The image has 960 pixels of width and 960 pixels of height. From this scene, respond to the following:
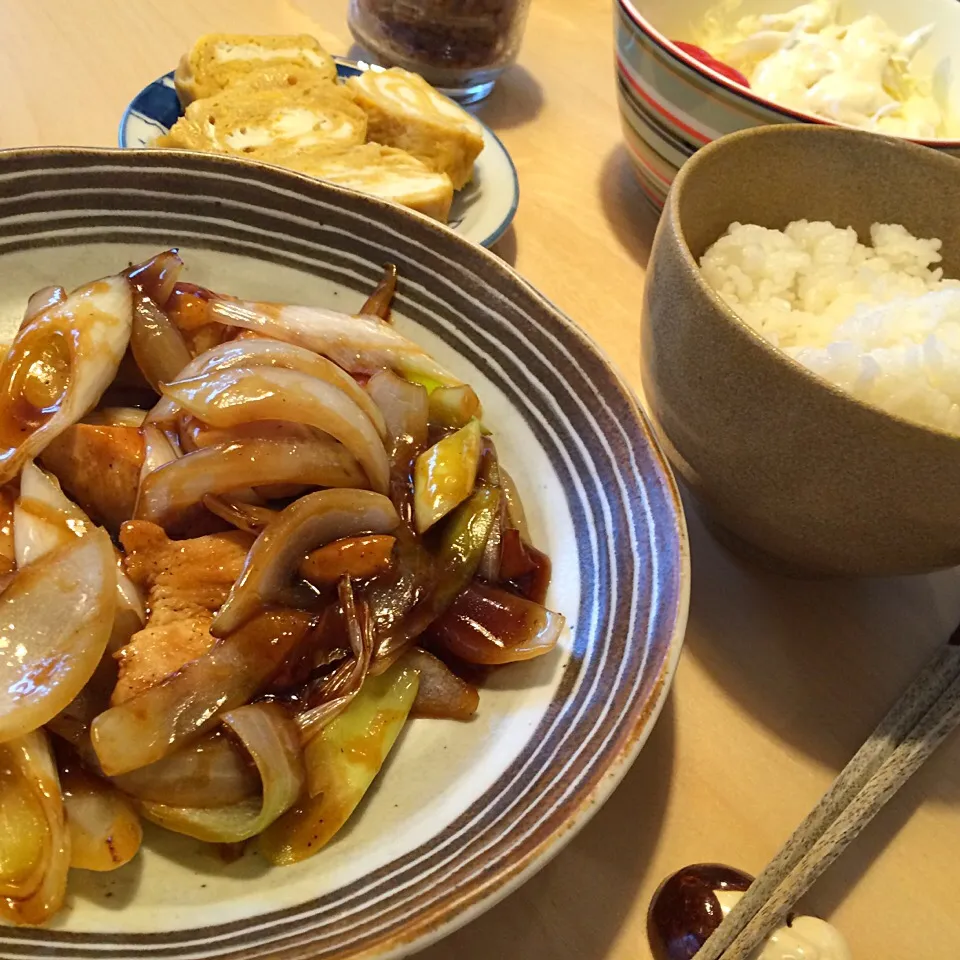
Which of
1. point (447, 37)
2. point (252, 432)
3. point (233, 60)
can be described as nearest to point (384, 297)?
point (252, 432)

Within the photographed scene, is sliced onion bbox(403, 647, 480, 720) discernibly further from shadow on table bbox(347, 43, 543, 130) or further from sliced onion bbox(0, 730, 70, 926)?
shadow on table bbox(347, 43, 543, 130)

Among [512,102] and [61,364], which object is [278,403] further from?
[512,102]

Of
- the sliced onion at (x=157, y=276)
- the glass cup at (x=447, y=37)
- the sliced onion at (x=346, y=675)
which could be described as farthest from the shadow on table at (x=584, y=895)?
the glass cup at (x=447, y=37)

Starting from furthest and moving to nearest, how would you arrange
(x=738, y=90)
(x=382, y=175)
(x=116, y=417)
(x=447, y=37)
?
1. (x=447, y=37)
2. (x=382, y=175)
3. (x=738, y=90)
4. (x=116, y=417)

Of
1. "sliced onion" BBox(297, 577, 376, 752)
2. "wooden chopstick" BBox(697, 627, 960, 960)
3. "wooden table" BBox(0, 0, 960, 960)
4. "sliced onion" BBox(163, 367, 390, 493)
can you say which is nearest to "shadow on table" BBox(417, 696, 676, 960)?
"wooden table" BBox(0, 0, 960, 960)

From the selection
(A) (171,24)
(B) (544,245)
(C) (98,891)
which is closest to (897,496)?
(C) (98,891)

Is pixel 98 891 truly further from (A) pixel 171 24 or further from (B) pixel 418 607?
(A) pixel 171 24

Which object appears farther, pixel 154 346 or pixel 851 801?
pixel 154 346
